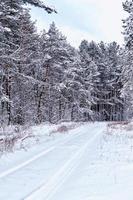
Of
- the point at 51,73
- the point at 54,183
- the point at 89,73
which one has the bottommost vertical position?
the point at 54,183

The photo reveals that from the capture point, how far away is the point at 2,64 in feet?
87.2

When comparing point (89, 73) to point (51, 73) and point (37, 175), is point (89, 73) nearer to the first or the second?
point (51, 73)

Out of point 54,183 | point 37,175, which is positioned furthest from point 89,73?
point 54,183

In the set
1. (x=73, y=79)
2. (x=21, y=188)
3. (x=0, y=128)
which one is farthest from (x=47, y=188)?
(x=73, y=79)

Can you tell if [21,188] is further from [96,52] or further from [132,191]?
[96,52]

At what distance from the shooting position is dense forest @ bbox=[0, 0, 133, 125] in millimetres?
31141

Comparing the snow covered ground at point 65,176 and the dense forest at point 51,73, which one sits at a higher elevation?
the dense forest at point 51,73

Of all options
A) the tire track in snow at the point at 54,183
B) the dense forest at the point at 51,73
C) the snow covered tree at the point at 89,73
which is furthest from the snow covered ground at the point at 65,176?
the snow covered tree at the point at 89,73

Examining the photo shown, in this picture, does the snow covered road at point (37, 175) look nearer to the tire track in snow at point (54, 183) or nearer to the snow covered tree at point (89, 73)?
the tire track in snow at point (54, 183)

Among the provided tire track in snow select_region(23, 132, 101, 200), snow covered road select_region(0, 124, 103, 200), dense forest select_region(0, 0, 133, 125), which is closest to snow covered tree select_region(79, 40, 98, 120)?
dense forest select_region(0, 0, 133, 125)

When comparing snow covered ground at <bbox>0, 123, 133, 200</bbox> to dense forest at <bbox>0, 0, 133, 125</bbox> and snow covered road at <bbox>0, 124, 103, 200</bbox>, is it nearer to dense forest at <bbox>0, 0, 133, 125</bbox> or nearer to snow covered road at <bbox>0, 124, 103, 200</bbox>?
snow covered road at <bbox>0, 124, 103, 200</bbox>

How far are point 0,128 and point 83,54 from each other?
4781cm

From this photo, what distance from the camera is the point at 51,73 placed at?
52406 mm

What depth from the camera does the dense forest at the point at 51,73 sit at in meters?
31.1
